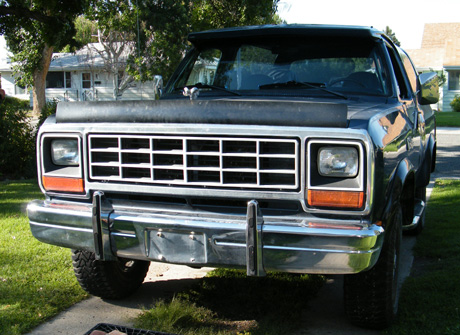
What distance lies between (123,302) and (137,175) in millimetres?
1218

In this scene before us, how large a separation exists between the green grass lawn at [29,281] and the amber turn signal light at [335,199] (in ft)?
6.53

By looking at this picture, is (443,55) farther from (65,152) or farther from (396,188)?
(65,152)

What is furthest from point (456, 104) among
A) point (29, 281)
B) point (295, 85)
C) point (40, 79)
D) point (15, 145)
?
point (29, 281)

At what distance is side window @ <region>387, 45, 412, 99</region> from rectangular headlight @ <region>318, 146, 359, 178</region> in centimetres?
188

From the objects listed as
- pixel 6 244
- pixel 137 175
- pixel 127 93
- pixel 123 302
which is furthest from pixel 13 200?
pixel 127 93

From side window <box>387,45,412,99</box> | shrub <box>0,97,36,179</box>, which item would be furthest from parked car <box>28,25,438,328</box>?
shrub <box>0,97,36,179</box>

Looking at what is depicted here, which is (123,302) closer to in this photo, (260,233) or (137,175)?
(137,175)

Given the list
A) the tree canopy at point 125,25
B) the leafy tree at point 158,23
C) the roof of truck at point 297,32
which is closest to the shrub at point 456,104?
the leafy tree at point 158,23

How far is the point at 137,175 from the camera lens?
3.16 meters

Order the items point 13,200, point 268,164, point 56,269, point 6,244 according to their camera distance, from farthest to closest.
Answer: point 13,200, point 6,244, point 56,269, point 268,164

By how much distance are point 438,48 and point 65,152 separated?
39336 millimetres

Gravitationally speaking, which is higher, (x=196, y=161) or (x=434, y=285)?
(x=196, y=161)

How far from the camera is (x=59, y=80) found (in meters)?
39.0

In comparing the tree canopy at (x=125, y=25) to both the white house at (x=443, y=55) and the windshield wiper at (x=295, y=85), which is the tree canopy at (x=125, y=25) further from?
the white house at (x=443, y=55)
